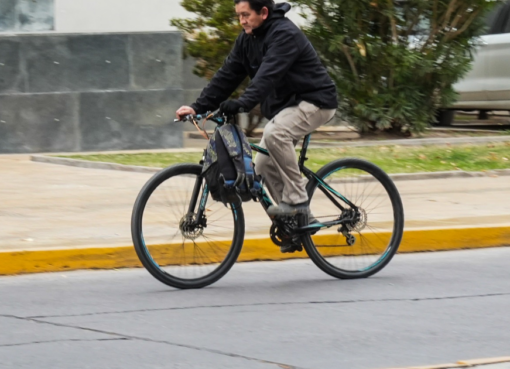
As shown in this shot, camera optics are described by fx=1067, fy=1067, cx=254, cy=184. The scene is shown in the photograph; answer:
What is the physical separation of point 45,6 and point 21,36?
0.93 metres

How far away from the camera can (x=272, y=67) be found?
6.06 meters

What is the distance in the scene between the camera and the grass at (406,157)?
11432 mm

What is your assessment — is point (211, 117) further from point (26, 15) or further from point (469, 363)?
point (26, 15)

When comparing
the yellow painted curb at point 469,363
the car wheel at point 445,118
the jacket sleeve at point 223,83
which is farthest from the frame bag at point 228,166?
the car wheel at point 445,118

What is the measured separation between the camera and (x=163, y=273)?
6254 mm

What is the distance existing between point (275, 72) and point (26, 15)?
8.31 metres

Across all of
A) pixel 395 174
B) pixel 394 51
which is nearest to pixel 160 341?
pixel 395 174

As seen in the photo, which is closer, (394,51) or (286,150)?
(286,150)

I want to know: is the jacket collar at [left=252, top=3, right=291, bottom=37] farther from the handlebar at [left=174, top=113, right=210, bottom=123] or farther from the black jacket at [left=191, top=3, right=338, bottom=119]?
the handlebar at [left=174, top=113, right=210, bottom=123]

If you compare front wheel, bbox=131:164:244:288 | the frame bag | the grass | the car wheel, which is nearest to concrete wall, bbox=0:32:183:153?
the grass

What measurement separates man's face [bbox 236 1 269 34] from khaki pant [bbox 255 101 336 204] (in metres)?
0.56

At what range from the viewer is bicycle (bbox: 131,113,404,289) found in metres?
6.17

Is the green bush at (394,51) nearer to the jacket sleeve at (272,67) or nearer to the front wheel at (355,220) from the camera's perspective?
the front wheel at (355,220)

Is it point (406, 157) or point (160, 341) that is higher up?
point (160, 341)
